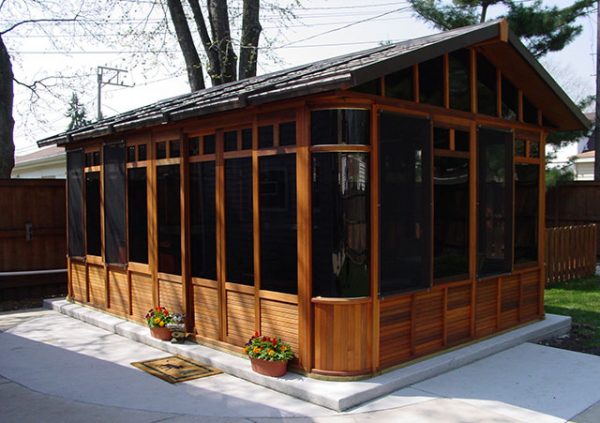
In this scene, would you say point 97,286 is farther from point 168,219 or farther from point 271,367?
point 271,367

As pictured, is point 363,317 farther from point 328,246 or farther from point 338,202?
point 338,202

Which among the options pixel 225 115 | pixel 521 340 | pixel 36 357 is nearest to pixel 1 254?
pixel 36 357

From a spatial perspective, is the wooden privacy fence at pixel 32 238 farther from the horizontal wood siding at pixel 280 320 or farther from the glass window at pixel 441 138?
the glass window at pixel 441 138

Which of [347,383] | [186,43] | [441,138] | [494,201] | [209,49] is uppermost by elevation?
[186,43]

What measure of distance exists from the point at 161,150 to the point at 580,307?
639 centimetres

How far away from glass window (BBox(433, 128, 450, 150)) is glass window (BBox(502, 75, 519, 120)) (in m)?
1.18

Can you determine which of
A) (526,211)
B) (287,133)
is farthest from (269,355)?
(526,211)

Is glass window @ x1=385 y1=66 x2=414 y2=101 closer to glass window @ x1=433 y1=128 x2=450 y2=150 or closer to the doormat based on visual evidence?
glass window @ x1=433 y1=128 x2=450 y2=150

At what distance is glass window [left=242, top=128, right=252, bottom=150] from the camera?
5.31m

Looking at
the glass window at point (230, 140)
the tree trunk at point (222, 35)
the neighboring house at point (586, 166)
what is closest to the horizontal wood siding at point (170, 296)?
the glass window at point (230, 140)

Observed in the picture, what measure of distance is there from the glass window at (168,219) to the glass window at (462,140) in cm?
298

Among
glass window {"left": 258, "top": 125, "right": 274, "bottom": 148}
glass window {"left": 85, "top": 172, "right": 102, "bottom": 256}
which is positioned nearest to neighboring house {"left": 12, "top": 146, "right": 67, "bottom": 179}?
glass window {"left": 85, "top": 172, "right": 102, "bottom": 256}

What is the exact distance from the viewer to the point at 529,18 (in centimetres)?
1265

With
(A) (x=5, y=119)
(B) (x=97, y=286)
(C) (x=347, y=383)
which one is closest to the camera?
(C) (x=347, y=383)
